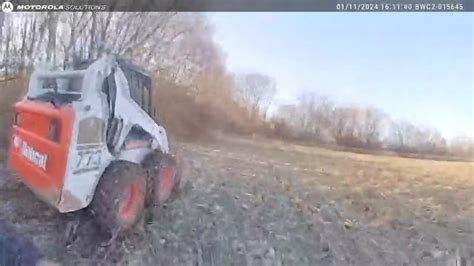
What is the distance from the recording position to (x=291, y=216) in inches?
54.8

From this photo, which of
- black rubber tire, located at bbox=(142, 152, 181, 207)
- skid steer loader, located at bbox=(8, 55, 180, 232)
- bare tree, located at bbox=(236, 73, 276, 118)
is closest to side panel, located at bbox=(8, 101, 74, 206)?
skid steer loader, located at bbox=(8, 55, 180, 232)

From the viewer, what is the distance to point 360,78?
1391mm

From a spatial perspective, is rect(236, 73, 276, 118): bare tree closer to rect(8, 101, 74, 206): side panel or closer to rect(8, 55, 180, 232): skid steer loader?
rect(8, 55, 180, 232): skid steer loader

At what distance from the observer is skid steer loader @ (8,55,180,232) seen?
1367 mm

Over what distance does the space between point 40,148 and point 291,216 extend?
71cm

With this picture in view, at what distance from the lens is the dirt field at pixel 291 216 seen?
4.44 feet

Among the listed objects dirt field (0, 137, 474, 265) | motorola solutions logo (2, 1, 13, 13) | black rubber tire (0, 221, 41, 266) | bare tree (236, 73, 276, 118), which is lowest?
black rubber tire (0, 221, 41, 266)

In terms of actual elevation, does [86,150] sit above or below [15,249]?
above

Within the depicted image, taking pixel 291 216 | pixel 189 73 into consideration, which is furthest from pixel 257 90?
pixel 291 216

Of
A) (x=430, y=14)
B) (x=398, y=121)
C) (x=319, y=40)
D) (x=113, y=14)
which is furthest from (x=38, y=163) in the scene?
(x=430, y=14)

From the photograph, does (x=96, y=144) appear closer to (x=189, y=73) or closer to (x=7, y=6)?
(x=189, y=73)

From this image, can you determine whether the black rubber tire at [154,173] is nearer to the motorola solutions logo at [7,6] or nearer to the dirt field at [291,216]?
the dirt field at [291,216]

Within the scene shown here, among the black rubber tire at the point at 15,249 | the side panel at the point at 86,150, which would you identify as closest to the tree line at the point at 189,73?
the side panel at the point at 86,150

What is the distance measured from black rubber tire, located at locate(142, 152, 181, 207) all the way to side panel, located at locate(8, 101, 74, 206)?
0.73ft
